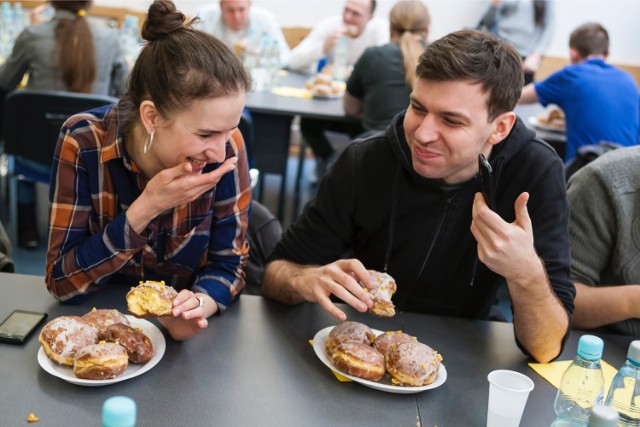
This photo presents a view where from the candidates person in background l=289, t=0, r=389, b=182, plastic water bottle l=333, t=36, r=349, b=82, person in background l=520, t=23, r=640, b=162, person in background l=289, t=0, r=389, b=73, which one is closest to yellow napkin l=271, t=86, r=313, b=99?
person in background l=289, t=0, r=389, b=182

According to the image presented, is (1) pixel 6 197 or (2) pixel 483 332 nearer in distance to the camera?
(2) pixel 483 332

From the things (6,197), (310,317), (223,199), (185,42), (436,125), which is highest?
(185,42)

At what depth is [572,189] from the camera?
1884 millimetres

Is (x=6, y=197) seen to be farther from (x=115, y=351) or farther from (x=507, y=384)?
(x=507, y=384)

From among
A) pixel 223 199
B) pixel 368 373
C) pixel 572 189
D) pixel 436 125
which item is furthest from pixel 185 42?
pixel 572 189

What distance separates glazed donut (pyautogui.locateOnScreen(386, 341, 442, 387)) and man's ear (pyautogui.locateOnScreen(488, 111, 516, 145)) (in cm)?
62

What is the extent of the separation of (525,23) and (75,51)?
13.4ft

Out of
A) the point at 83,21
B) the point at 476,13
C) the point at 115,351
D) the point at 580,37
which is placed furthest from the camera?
the point at 476,13

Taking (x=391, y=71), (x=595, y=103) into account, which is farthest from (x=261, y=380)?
(x=595, y=103)

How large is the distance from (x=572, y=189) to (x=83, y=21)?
102 inches

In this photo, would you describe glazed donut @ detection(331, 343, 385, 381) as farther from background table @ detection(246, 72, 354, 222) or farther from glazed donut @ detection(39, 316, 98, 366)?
background table @ detection(246, 72, 354, 222)

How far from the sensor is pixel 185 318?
1.32 m

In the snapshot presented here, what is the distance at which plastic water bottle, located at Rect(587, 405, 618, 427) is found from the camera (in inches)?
34.9

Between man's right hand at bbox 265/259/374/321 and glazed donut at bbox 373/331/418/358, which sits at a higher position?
man's right hand at bbox 265/259/374/321
